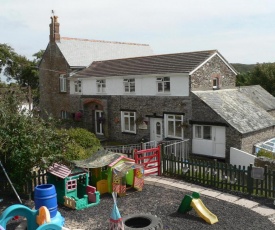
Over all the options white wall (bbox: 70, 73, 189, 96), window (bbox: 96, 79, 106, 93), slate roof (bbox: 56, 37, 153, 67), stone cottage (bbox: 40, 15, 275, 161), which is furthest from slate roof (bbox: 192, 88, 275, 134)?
slate roof (bbox: 56, 37, 153, 67)

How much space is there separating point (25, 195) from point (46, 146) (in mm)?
2489

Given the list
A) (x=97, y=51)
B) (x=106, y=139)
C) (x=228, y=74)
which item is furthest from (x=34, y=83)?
(x=228, y=74)

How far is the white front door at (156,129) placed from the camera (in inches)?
962

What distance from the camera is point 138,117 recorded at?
25516mm

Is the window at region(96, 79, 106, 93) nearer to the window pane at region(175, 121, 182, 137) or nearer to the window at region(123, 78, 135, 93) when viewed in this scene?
the window at region(123, 78, 135, 93)

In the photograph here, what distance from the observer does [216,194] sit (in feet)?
42.2

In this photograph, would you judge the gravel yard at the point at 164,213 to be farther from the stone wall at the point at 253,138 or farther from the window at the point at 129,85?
the window at the point at 129,85

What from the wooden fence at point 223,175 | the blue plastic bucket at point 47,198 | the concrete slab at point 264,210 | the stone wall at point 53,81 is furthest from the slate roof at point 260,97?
the blue plastic bucket at point 47,198

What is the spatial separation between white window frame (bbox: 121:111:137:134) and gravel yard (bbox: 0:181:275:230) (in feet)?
44.3

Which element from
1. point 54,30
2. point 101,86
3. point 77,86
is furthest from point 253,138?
point 54,30

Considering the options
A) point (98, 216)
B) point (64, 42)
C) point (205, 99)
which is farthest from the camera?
point (64, 42)

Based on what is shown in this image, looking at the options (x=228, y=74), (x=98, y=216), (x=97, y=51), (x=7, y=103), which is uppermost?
(x=97, y=51)

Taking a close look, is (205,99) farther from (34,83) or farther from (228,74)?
(34,83)

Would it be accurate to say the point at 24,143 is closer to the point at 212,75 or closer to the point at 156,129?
the point at 156,129
